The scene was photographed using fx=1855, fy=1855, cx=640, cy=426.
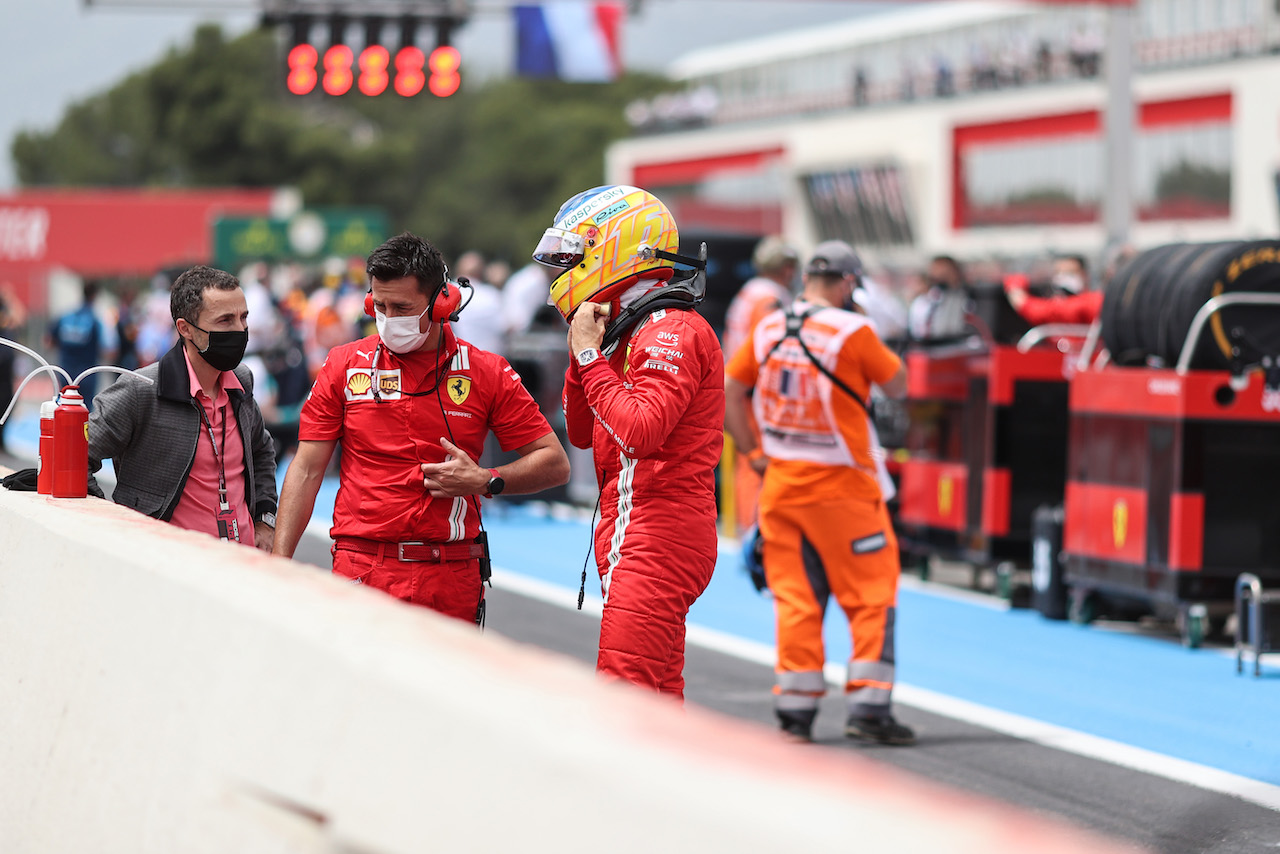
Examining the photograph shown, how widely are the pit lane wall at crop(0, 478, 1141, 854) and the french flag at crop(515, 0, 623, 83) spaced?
750 inches

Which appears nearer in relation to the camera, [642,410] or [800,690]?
[642,410]

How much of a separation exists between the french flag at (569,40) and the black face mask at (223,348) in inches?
711

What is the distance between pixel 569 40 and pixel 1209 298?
1503 centimetres

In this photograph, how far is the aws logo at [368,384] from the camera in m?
5.40

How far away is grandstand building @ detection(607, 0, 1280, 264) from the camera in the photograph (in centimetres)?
4759

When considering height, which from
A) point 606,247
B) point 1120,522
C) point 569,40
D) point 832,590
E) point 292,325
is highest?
point 569,40

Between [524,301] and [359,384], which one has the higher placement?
[359,384]

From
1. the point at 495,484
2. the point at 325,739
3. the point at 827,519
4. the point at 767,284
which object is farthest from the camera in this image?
the point at 767,284

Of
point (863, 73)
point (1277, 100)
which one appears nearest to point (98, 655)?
point (1277, 100)

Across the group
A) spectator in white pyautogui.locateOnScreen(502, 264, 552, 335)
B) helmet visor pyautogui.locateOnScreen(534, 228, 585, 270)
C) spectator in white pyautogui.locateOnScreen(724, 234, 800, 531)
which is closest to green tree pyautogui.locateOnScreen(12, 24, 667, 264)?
spectator in white pyautogui.locateOnScreen(502, 264, 552, 335)

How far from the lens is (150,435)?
564 cm

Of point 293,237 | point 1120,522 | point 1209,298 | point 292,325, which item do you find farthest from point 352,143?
point 1209,298

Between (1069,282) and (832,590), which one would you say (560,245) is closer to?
(832,590)

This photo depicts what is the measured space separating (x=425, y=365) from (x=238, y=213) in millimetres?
56839
